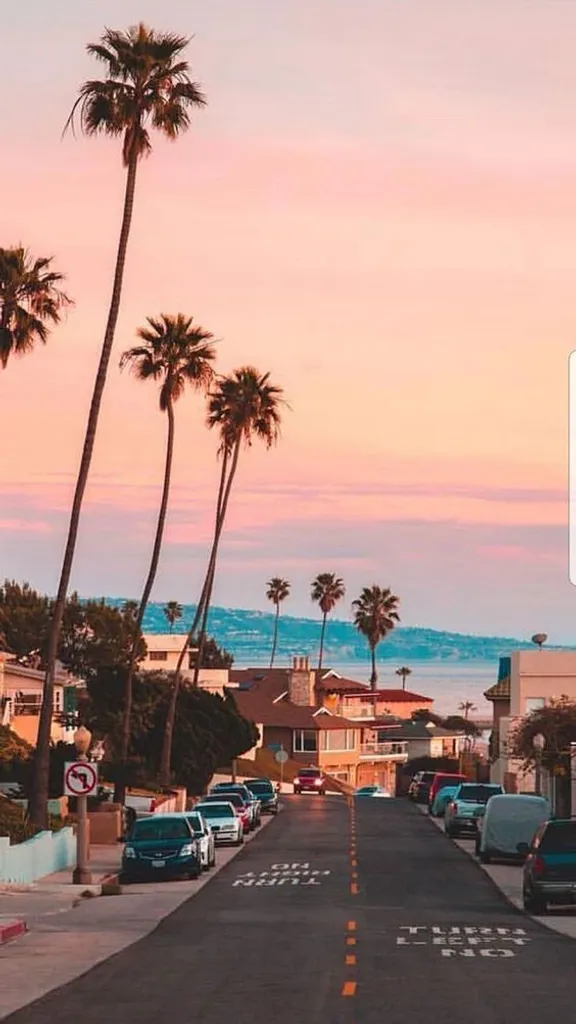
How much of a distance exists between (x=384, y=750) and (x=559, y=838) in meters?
111

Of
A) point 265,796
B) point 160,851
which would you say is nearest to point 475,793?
point 265,796

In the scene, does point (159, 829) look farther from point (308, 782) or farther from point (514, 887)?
point (308, 782)

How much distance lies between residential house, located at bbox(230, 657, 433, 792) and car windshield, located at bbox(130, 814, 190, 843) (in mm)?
87270

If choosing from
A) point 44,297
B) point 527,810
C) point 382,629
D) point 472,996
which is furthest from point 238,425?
point 382,629

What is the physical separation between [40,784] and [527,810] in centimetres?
1262

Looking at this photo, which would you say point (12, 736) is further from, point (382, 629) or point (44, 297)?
point (382, 629)

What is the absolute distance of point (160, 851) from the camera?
1576 inches

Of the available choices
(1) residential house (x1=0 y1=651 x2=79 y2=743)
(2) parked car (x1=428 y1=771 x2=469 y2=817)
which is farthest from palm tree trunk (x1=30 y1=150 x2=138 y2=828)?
(2) parked car (x1=428 y1=771 x2=469 y2=817)

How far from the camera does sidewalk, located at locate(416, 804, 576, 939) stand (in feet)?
94.7

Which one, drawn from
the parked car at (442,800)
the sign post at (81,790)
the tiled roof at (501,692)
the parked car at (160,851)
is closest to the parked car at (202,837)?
the parked car at (160,851)

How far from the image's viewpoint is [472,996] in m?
18.3

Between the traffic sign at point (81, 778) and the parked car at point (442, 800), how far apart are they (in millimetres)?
37944

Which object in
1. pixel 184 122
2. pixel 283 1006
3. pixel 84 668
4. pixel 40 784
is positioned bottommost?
pixel 283 1006

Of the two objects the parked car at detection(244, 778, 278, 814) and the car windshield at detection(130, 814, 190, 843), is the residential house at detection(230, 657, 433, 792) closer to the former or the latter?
the parked car at detection(244, 778, 278, 814)
